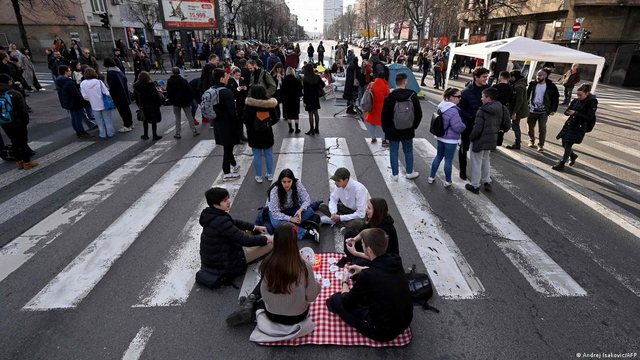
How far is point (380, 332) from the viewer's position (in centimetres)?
327

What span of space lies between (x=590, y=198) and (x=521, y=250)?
282cm

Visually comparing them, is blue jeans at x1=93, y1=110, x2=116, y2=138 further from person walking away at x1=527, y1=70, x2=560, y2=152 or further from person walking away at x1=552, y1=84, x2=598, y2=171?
person walking away at x1=552, y1=84, x2=598, y2=171

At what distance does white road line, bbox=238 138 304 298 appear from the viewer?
4418 mm

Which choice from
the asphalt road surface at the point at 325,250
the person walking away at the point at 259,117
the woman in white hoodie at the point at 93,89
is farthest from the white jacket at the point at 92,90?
the person walking away at the point at 259,117

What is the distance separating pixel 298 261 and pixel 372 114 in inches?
265

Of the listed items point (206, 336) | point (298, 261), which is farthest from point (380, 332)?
point (206, 336)

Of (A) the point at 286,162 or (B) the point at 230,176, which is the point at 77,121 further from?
(A) the point at 286,162

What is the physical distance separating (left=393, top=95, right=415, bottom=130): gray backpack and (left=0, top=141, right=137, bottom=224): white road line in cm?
709

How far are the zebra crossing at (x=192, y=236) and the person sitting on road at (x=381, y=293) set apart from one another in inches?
45.4

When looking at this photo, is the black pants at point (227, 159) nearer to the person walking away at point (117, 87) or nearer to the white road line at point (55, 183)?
the white road line at point (55, 183)

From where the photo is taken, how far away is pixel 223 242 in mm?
4145

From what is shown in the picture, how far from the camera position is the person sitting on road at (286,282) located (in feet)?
10.4

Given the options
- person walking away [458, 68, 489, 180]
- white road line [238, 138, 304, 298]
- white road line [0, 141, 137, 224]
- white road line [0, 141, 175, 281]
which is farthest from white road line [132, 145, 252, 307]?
person walking away [458, 68, 489, 180]

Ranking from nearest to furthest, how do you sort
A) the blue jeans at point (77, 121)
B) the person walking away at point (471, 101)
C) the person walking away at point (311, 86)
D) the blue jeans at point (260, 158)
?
1. the person walking away at point (471, 101)
2. the blue jeans at point (260, 158)
3. the person walking away at point (311, 86)
4. the blue jeans at point (77, 121)
